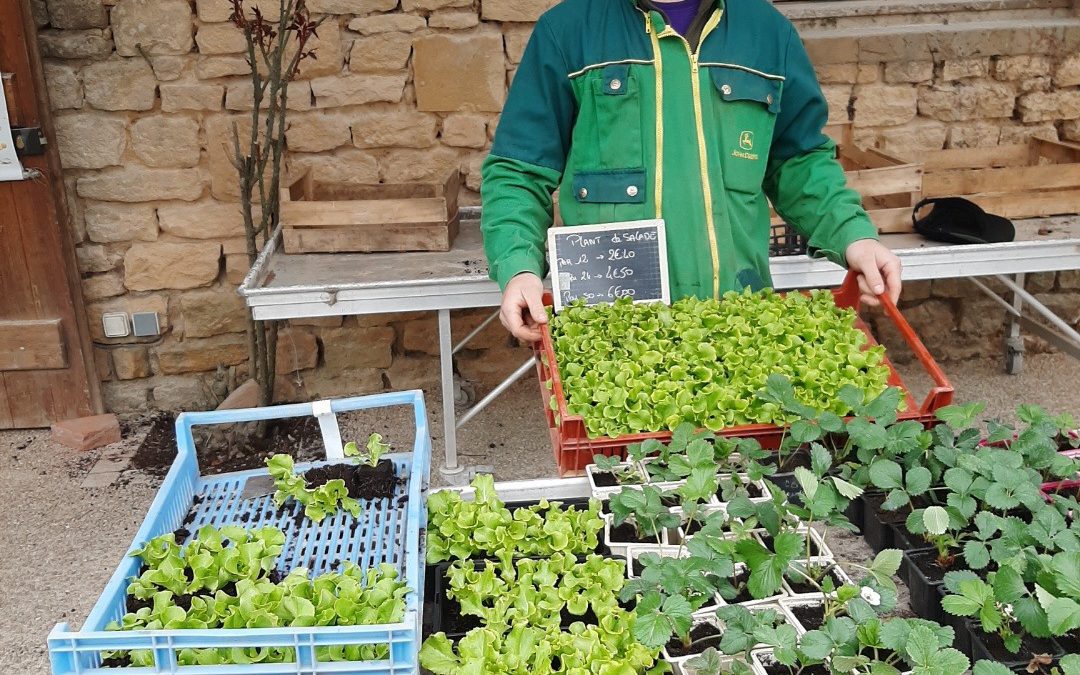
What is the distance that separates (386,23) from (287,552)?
3247 millimetres

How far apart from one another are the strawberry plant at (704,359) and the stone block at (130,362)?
3272mm

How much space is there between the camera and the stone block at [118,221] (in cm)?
459

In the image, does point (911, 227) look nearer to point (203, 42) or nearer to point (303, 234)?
point (303, 234)

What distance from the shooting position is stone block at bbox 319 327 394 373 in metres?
4.90

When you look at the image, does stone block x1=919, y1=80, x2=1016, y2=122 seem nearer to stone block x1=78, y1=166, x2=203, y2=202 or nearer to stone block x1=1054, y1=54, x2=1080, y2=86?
stone block x1=1054, y1=54, x2=1080, y2=86

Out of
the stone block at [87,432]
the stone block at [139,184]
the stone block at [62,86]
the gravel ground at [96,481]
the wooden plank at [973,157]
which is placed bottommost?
the gravel ground at [96,481]

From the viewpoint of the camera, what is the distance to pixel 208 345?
15.9 feet

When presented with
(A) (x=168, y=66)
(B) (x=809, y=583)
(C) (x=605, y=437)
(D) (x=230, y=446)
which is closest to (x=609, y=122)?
(C) (x=605, y=437)

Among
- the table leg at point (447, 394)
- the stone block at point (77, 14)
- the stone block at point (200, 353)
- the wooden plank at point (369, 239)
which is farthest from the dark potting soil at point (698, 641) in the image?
the stone block at point (77, 14)

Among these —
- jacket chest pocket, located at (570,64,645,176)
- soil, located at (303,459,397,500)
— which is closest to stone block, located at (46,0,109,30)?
jacket chest pocket, located at (570,64,645,176)

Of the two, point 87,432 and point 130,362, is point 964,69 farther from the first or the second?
point 87,432

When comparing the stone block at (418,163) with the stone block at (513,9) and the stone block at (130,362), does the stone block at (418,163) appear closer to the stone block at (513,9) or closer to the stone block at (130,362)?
the stone block at (513,9)

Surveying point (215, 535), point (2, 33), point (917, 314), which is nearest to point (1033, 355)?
point (917, 314)

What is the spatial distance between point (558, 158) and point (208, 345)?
295 cm
